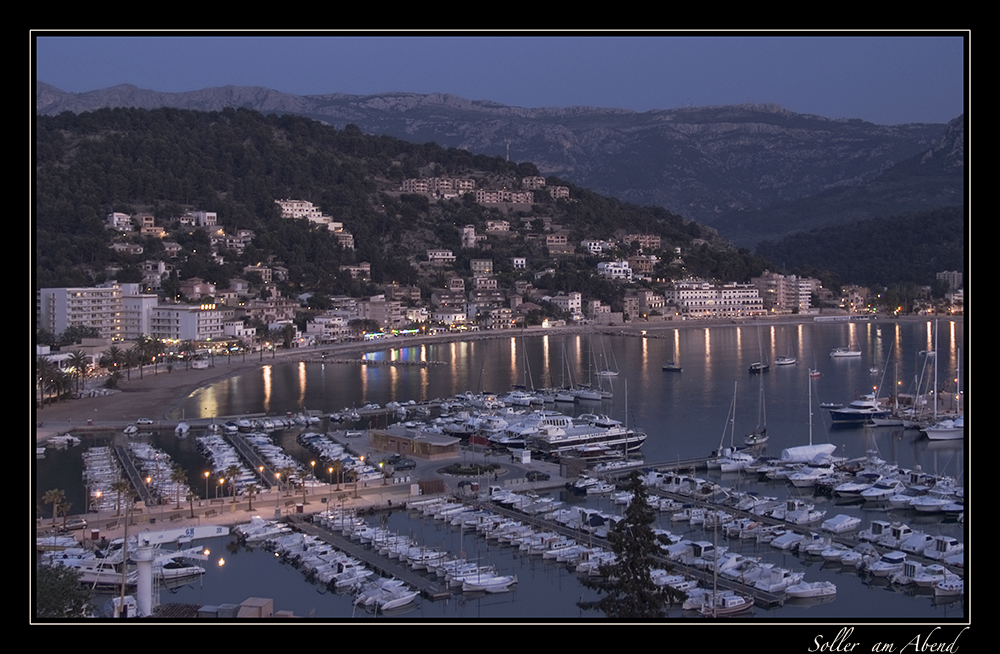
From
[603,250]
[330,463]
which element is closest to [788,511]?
[330,463]

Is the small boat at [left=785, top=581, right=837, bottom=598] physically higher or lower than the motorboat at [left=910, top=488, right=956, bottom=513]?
lower

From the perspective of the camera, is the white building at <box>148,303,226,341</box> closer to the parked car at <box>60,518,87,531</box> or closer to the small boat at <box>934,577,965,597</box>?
the parked car at <box>60,518,87,531</box>

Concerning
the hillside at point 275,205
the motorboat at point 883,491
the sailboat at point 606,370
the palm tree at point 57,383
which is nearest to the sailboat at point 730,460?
the motorboat at point 883,491

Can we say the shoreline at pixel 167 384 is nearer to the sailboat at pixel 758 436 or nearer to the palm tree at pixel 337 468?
the palm tree at pixel 337 468

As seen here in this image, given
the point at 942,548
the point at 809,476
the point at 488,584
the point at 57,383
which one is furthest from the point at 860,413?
the point at 57,383

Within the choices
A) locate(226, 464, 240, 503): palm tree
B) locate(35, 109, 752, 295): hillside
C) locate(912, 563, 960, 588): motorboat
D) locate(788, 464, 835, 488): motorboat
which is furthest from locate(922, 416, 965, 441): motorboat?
locate(35, 109, 752, 295): hillside

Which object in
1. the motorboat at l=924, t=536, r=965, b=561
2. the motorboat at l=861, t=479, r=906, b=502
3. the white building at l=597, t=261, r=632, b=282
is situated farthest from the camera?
the white building at l=597, t=261, r=632, b=282
